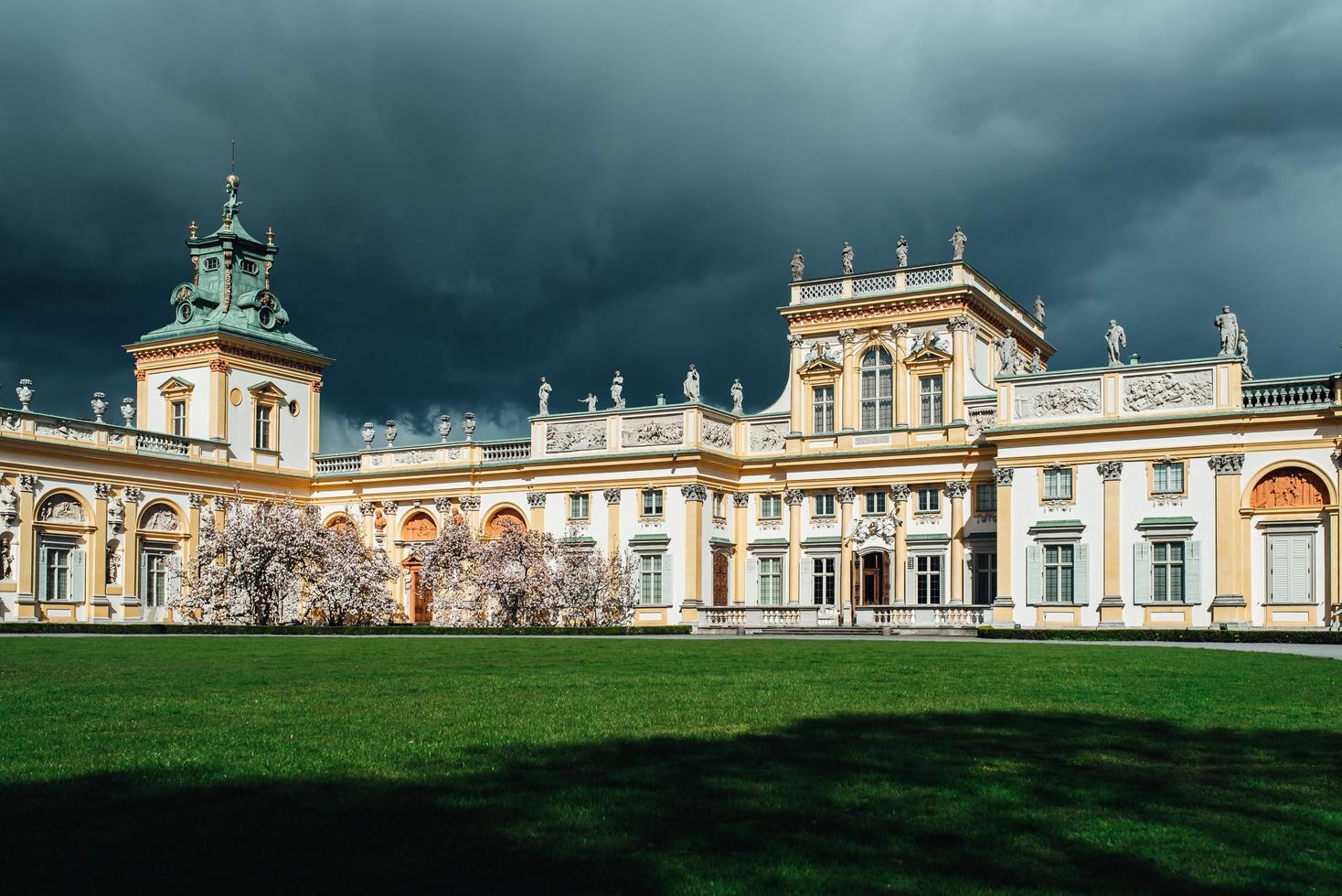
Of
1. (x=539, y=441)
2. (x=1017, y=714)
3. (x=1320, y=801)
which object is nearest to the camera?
(x=1320, y=801)

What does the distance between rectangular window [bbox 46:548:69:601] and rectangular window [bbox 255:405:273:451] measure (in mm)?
10623

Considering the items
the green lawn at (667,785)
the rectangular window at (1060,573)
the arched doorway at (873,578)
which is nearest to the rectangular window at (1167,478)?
the rectangular window at (1060,573)

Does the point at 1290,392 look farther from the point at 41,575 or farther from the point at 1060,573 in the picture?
the point at 41,575

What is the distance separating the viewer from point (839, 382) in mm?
51812

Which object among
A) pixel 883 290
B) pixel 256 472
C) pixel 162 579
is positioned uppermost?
pixel 883 290

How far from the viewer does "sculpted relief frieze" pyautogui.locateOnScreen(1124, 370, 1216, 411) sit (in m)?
43.0

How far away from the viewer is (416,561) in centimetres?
5706

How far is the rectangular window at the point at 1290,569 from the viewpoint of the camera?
40.8 metres

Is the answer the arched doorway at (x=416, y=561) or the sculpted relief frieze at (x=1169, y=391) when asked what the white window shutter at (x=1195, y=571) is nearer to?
the sculpted relief frieze at (x=1169, y=391)

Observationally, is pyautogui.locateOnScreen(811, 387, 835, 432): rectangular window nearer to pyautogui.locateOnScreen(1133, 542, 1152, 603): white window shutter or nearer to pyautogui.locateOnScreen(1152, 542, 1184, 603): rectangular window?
pyautogui.locateOnScreen(1133, 542, 1152, 603): white window shutter

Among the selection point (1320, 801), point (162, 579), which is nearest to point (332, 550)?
point (162, 579)

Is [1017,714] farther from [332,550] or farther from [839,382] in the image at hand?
[332,550]

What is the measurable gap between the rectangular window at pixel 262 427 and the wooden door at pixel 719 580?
20.8m

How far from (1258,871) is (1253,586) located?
37095 mm
